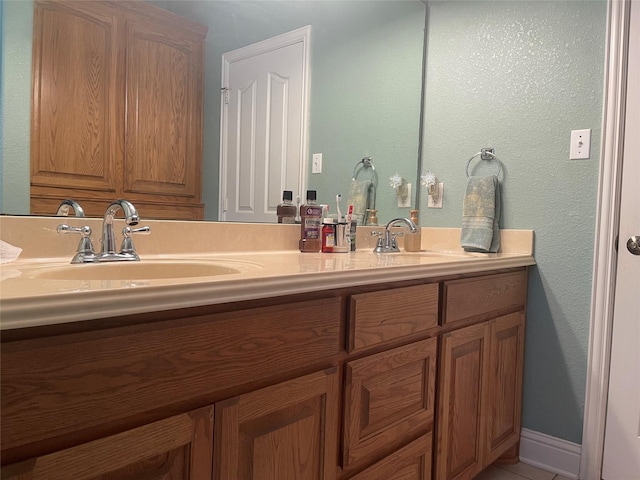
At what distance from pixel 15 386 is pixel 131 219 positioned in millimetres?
501

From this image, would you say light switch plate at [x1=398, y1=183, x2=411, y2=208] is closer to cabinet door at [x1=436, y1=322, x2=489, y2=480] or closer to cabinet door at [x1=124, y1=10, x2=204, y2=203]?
cabinet door at [x1=436, y1=322, x2=489, y2=480]

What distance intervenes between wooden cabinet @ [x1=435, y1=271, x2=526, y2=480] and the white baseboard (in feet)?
0.21

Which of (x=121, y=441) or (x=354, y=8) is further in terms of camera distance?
(x=354, y=8)

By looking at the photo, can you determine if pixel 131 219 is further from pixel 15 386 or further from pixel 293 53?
pixel 293 53

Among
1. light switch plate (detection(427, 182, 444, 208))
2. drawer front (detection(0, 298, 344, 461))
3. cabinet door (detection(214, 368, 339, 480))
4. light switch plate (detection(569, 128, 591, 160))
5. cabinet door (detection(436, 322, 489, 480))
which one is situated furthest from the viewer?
light switch plate (detection(427, 182, 444, 208))

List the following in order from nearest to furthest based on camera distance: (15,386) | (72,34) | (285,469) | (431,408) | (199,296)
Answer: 1. (15,386)
2. (199,296)
3. (285,469)
4. (72,34)
5. (431,408)

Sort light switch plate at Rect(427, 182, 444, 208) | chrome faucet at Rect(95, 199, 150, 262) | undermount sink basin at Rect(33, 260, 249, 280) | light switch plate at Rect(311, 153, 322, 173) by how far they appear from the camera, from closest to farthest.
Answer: undermount sink basin at Rect(33, 260, 249, 280), chrome faucet at Rect(95, 199, 150, 262), light switch plate at Rect(311, 153, 322, 173), light switch plate at Rect(427, 182, 444, 208)

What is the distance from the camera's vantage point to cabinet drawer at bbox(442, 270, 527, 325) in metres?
1.37

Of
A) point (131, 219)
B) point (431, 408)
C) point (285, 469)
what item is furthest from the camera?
point (431, 408)

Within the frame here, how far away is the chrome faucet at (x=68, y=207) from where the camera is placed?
111 cm

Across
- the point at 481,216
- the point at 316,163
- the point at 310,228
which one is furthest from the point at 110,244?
the point at 481,216

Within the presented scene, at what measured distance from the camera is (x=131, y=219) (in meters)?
1.01

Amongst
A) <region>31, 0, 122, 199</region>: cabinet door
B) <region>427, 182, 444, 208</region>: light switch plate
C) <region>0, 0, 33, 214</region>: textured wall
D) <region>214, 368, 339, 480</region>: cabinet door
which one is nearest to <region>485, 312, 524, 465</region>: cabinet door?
<region>427, 182, 444, 208</region>: light switch plate

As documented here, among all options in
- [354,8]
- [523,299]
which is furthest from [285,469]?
[354,8]
